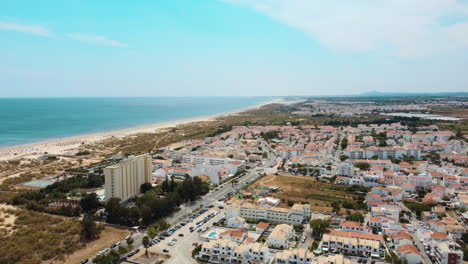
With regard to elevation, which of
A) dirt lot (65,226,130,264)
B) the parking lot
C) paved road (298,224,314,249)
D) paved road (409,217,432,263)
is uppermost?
paved road (409,217,432,263)

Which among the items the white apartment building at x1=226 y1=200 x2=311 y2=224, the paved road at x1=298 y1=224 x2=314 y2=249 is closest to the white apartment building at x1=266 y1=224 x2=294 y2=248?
the paved road at x1=298 y1=224 x2=314 y2=249

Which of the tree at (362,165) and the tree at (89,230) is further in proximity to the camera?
the tree at (362,165)

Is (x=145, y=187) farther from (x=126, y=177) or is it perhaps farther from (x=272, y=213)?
(x=272, y=213)

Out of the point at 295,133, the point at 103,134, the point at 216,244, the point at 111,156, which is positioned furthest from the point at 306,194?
the point at 103,134

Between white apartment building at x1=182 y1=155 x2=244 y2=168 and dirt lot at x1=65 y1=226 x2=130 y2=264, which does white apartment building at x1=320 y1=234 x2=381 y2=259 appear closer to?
dirt lot at x1=65 y1=226 x2=130 y2=264

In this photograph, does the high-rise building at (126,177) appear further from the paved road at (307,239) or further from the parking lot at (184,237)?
the paved road at (307,239)

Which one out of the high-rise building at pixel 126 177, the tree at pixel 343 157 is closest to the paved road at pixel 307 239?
the high-rise building at pixel 126 177

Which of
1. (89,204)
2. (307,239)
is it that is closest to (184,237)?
(307,239)
